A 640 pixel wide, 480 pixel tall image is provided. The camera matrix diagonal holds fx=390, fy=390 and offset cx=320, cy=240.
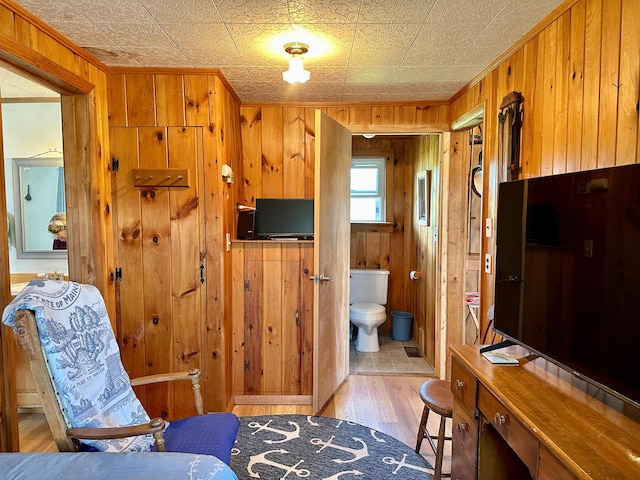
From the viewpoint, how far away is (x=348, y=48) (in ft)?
6.98

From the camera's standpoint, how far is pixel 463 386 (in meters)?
1.71

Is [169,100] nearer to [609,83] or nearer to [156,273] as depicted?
[156,273]

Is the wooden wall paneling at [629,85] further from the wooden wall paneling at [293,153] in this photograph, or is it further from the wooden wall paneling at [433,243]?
the wooden wall paneling at [293,153]

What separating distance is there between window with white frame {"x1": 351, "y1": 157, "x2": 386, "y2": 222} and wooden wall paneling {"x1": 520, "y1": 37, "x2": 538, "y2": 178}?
8.55 ft

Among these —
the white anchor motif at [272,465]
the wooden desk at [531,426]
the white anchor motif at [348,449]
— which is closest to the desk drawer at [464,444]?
the wooden desk at [531,426]

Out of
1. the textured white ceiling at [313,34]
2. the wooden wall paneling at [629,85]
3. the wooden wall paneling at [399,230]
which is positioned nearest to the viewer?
the wooden wall paneling at [629,85]

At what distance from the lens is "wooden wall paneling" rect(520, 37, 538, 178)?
191 cm

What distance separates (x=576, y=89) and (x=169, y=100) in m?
2.24

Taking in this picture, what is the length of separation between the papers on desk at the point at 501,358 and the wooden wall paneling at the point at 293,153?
6.48 feet

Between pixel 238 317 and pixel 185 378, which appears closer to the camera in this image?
pixel 185 378

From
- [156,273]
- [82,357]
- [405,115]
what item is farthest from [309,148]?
[82,357]

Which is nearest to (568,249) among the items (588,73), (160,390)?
(588,73)

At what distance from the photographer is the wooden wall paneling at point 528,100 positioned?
191 centimetres

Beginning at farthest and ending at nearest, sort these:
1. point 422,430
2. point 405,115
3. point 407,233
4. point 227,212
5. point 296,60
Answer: point 407,233, point 405,115, point 227,212, point 422,430, point 296,60
